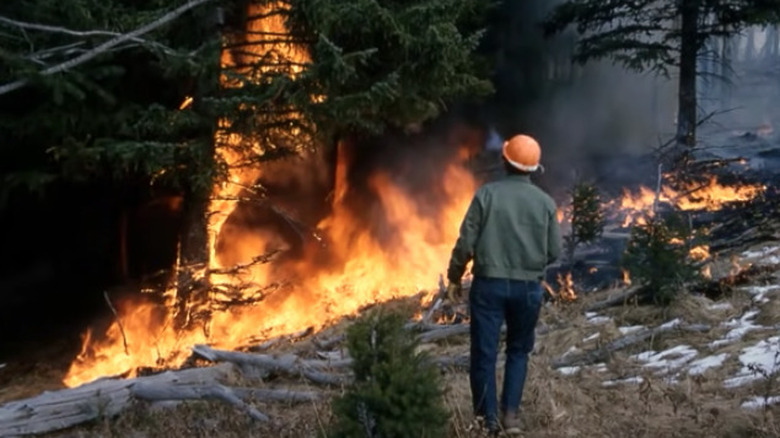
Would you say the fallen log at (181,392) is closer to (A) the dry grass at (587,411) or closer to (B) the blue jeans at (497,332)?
(A) the dry grass at (587,411)

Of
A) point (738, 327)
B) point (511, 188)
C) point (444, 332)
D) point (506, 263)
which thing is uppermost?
point (511, 188)

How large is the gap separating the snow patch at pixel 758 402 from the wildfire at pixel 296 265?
256 inches

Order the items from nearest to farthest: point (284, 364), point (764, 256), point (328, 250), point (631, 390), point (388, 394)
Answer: point (388, 394) < point (631, 390) < point (284, 364) < point (764, 256) < point (328, 250)

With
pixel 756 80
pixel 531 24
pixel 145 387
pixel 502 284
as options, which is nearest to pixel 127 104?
pixel 145 387

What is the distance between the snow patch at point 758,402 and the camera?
5795 mm

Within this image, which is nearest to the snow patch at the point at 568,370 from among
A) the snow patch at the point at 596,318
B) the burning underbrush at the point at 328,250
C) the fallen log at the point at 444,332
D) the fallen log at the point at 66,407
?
the snow patch at the point at 596,318

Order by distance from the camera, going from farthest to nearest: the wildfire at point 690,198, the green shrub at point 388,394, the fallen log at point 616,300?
the wildfire at point 690,198 < the fallen log at point 616,300 < the green shrub at point 388,394

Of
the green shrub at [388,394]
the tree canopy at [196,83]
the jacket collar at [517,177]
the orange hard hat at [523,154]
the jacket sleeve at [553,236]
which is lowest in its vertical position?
the green shrub at [388,394]

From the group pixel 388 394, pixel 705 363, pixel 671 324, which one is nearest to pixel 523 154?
pixel 388 394

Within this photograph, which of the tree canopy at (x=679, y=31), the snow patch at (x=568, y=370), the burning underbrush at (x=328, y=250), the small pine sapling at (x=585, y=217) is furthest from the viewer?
the tree canopy at (x=679, y=31)

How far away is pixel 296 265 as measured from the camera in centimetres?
1480

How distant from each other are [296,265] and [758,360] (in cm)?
915

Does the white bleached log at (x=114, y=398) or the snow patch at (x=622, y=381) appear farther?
the snow patch at (x=622, y=381)

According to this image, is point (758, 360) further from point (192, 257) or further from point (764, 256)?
point (192, 257)
